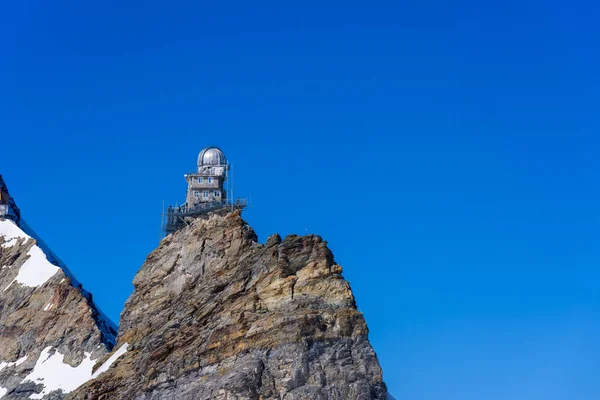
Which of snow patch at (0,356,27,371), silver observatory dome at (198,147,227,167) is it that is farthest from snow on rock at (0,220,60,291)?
silver observatory dome at (198,147,227,167)

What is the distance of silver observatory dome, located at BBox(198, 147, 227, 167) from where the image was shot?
150 metres

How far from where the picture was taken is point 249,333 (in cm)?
10281

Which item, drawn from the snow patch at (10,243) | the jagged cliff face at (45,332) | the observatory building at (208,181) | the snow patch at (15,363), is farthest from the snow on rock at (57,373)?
the snow patch at (10,243)

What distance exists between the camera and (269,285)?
107 m

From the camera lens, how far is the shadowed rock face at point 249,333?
9869cm

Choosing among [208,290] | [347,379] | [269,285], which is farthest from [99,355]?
[347,379]

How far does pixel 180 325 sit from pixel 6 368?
47.1 m

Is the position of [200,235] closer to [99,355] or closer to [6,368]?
[99,355]

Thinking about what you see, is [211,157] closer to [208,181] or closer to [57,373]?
[208,181]

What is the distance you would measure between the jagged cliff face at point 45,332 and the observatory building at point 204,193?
17.4 m

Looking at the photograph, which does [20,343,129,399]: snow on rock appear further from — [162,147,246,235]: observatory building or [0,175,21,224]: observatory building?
[0,175,21,224]: observatory building

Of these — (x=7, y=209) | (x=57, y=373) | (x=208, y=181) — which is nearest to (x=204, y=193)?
(x=208, y=181)

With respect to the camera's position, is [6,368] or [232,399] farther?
[6,368]

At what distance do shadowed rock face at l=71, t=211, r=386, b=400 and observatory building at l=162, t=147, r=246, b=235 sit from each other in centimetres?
1785
